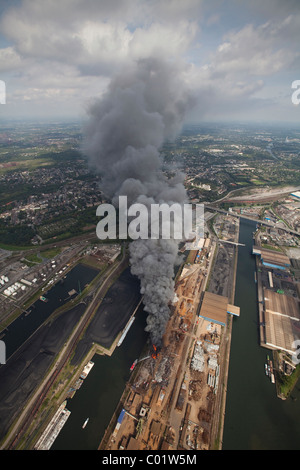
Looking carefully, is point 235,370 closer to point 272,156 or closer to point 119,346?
point 119,346

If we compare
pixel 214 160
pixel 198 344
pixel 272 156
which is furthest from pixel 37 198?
pixel 272 156

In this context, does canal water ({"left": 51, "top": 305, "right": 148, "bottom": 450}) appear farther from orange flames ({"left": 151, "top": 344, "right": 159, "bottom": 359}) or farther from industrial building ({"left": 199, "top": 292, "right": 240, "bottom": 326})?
industrial building ({"left": 199, "top": 292, "right": 240, "bottom": 326})

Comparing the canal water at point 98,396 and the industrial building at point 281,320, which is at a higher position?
the industrial building at point 281,320

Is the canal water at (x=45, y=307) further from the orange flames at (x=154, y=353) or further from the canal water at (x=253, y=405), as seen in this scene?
the canal water at (x=253, y=405)

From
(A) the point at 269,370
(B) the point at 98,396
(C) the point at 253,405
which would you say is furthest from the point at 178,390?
(A) the point at 269,370

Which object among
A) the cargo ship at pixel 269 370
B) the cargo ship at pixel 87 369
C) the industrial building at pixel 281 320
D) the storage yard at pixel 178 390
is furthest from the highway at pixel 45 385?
the industrial building at pixel 281 320

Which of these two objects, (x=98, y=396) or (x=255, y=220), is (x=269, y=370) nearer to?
(x=98, y=396)

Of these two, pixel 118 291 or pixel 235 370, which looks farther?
pixel 118 291
